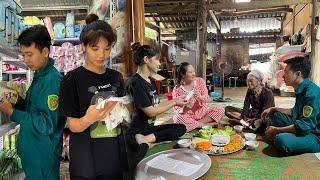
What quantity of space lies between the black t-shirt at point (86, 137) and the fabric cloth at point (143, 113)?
1.56 m

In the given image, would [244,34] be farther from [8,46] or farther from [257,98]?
[8,46]

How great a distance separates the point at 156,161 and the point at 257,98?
261 centimetres

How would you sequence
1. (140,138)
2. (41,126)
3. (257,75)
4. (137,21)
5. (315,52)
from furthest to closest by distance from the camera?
(315,52)
(257,75)
(137,21)
(140,138)
(41,126)

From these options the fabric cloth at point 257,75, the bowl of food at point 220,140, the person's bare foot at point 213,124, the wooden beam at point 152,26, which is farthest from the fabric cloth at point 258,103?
the wooden beam at point 152,26

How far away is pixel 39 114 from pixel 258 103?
4007 mm

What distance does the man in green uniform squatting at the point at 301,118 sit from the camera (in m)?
3.49

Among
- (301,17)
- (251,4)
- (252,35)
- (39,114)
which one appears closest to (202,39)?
(251,4)

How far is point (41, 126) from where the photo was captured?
185cm

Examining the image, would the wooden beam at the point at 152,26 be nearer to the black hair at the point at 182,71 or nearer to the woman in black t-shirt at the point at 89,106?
the black hair at the point at 182,71

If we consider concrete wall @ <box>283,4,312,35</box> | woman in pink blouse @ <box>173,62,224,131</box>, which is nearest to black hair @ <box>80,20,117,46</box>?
woman in pink blouse @ <box>173,62,224,131</box>

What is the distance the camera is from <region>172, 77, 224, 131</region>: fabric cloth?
4.98 meters

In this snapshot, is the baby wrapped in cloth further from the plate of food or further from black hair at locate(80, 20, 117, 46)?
the plate of food

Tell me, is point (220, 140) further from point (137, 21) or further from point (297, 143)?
point (137, 21)

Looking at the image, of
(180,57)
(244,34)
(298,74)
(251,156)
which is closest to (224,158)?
(251,156)
